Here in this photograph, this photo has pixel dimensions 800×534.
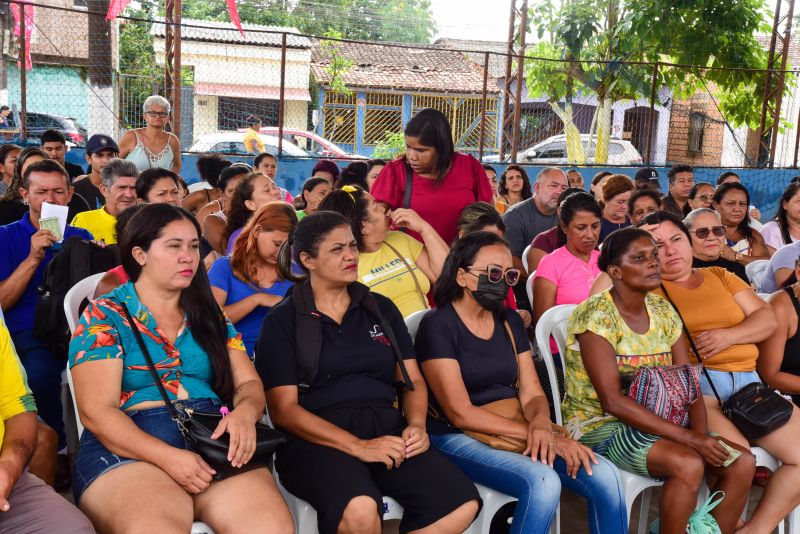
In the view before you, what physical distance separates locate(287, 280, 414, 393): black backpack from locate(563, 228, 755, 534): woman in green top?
2.48 feet

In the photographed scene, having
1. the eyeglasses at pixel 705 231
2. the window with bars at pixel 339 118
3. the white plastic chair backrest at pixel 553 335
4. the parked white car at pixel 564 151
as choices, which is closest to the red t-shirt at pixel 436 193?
the white plastic chair backrest at pixel 553 335

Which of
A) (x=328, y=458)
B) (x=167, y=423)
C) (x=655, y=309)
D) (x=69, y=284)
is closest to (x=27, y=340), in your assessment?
(x=69, y=284)

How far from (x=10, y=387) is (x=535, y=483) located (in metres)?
1.68

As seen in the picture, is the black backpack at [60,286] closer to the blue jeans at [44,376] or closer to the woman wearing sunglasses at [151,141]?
the blue jeans at [44,376]

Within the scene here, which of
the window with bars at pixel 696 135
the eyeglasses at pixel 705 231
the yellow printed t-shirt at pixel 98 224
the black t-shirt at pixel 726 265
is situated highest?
the window with bars at pixel 696 135

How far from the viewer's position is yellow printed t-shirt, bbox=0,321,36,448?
2.55 metres

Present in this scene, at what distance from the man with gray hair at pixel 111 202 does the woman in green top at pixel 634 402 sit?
2.49 metres

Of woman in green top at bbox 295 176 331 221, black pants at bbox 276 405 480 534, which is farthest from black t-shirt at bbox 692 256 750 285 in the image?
woman in green top at bbox 295 176 331 221

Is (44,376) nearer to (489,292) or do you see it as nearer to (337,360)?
(337,360)

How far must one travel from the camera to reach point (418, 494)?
2.81 m

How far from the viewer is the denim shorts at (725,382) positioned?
12.2ft

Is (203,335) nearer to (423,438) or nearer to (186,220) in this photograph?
(186,220)

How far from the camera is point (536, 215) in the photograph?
5.96 m

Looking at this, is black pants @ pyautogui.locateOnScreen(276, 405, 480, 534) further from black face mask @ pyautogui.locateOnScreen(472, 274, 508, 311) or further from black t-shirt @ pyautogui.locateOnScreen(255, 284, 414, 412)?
black face mask @ pyautogui.locateOnScreen(472, 274, 508, 311)
